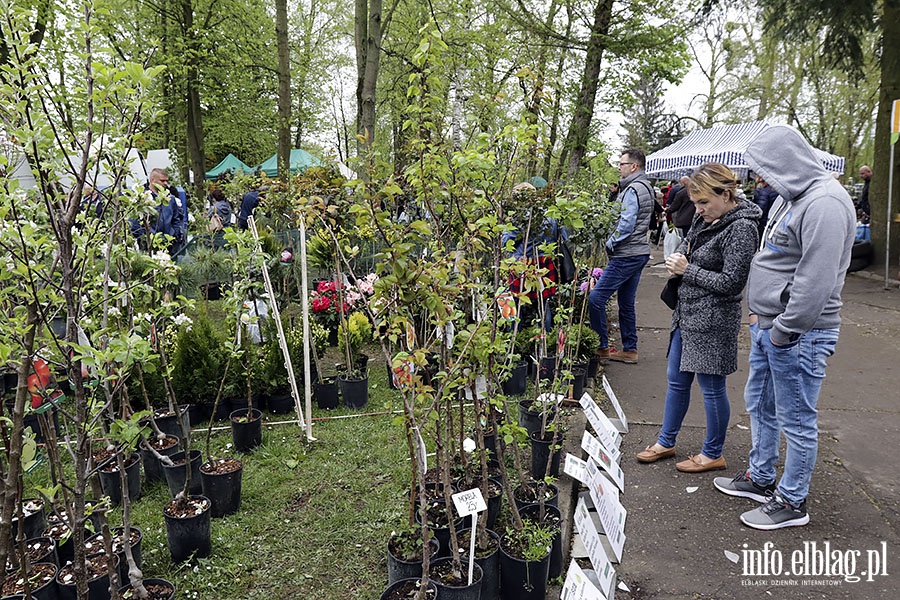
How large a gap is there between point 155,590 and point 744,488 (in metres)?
2.94

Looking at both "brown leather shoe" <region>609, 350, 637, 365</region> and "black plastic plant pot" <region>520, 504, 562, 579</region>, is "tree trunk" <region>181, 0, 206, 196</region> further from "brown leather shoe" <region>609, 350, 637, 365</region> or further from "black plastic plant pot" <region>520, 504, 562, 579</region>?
Answer: "black plastic plant pot" <region>520, 504, 562, 579</region>

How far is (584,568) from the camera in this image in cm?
267

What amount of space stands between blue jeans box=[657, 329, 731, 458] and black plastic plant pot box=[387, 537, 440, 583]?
1767 millimetres

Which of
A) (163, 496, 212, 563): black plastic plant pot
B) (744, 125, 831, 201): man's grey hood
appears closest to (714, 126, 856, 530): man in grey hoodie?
(744, 125, 831, 201): man's grey hood

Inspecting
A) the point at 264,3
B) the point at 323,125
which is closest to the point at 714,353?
the point at 264,3

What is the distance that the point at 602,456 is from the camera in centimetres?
306

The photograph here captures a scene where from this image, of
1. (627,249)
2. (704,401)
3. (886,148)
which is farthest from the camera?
(886,148)

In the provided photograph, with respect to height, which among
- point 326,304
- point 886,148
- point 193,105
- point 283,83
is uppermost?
point 193,105

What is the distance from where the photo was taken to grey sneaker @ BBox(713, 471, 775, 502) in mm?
3184

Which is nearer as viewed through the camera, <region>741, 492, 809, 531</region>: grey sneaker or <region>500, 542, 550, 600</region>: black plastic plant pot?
<region>500, 542, 550, 600</region>: black plastic plant pot

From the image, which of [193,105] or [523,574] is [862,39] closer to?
[523,574]

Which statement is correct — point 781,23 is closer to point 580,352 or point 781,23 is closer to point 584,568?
point 580,352

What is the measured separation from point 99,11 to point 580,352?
14.0ft

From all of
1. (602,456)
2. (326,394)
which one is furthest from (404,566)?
(326,394)
